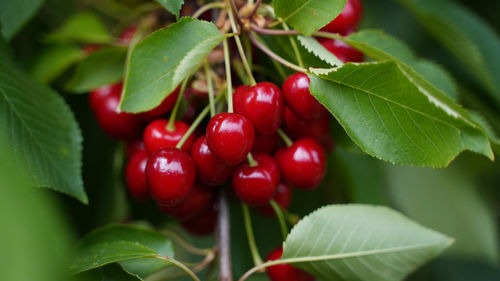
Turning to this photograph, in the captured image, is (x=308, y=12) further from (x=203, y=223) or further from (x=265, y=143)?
(x=203, y=223)

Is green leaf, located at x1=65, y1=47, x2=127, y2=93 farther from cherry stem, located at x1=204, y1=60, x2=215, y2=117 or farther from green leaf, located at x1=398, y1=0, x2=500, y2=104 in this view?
green leaf, located at x1=398, y1=0, x2=500, y2=104

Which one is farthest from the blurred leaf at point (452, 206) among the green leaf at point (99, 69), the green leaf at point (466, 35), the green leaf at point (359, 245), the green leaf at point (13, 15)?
the green leaf at point (13, 15)

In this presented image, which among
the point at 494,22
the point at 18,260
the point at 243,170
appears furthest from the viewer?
the point at 494,22

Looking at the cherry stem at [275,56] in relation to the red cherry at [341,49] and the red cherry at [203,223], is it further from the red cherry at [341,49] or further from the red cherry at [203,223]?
the red cherry at [203,223]

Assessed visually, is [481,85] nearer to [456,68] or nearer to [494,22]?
[456,68]

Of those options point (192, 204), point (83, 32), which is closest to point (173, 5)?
point (192, 204)

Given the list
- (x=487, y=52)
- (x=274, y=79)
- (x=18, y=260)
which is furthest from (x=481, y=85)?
(x=18, y=260)

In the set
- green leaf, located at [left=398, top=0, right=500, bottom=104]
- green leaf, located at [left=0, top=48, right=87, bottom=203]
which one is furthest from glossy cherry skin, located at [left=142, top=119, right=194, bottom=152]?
green leaf, located at [left=398, top=0, right=500, bottom=104]
